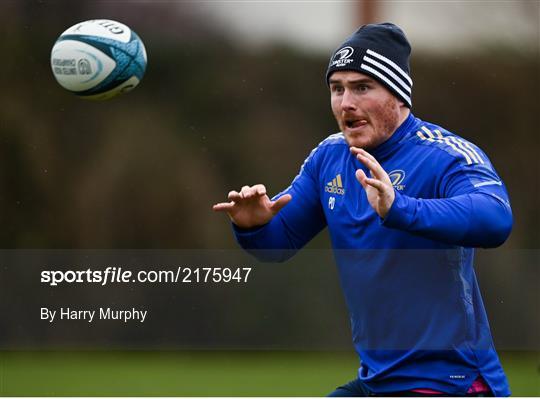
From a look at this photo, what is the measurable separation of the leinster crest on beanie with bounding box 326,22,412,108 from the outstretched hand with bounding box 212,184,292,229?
0.57 meters

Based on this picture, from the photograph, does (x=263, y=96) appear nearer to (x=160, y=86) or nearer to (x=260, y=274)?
(x=160, y=86)

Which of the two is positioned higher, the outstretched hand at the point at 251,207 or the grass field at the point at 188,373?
the outstretched hand at the point at 251,207

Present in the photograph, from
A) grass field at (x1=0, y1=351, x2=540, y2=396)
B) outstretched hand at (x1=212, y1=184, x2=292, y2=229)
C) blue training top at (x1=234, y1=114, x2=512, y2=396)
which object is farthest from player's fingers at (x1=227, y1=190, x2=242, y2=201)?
grass field at (x1=0, y1=351, x2=540, y2=396)

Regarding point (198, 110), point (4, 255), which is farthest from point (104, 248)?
point (198, 110)

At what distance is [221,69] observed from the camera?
32.4 ft

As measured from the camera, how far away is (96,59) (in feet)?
15.8

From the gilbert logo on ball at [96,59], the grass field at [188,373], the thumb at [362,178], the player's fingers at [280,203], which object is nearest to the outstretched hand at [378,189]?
the thumb at [362,178]

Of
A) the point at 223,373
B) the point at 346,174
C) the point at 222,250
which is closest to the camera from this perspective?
the point at 346,174

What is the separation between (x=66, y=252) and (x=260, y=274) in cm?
210

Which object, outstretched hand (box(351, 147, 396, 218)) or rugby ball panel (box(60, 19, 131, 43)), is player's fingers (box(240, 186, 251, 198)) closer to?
outstretched hand (box(351, 147, 396, 218))

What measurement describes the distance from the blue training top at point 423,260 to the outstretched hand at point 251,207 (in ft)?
0.83

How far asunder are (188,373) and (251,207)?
545cm

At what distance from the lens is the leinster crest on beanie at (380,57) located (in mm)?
3707

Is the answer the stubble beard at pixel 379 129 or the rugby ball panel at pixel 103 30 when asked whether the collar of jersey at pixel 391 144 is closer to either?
the stubble beard at pixel 379 129
